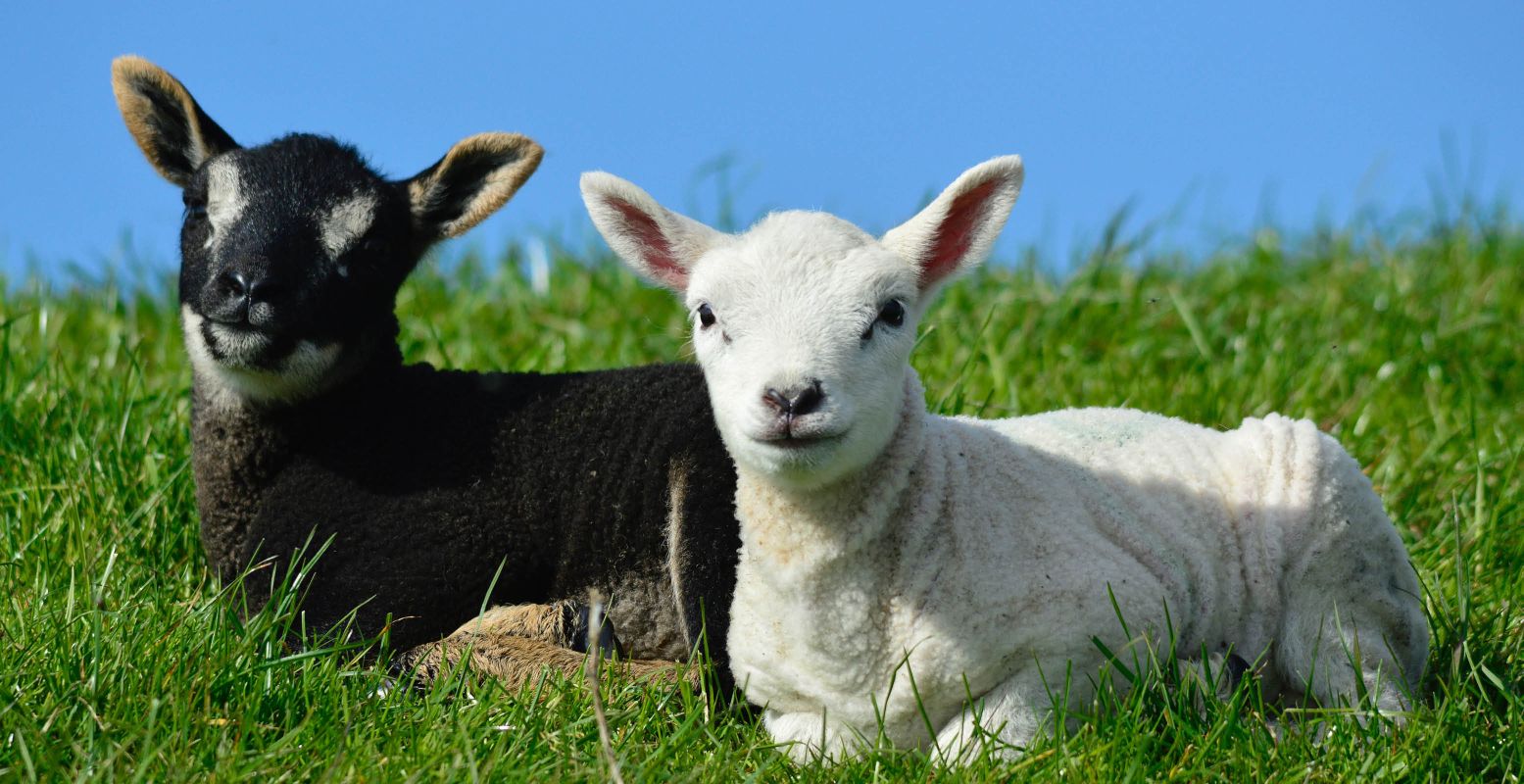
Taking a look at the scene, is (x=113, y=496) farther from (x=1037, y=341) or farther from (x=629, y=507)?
(x=1037, y=341)

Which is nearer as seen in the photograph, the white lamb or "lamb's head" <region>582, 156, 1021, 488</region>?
"lamb's head" <region>582, 156, 1021, 488</region>

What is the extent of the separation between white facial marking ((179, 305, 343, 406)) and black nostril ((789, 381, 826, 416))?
210 cm

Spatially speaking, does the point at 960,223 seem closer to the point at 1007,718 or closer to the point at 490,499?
the point at 1007,718

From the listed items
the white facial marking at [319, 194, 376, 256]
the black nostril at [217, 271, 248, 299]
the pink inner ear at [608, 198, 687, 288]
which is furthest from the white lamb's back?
the black nostril at [217, 271, 248, 299]

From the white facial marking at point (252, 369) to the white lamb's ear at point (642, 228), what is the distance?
4.10 ft

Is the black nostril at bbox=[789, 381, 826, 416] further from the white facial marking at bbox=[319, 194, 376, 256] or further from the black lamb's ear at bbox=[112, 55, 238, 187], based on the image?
the black lamb's ear at bbox=[112, 55, 238, 187]

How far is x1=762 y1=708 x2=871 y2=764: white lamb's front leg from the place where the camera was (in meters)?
4.42

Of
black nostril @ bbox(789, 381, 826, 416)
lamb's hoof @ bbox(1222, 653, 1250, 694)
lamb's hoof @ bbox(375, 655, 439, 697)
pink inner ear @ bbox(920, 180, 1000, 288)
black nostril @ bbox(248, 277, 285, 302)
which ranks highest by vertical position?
pink inner ear @ bbox(920, 180, 1000, 288)

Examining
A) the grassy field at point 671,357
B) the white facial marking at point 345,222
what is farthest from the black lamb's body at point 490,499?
the white facial marking at point 345,222

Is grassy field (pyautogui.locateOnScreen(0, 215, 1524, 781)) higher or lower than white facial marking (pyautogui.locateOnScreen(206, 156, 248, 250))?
lower

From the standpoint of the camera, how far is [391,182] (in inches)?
225

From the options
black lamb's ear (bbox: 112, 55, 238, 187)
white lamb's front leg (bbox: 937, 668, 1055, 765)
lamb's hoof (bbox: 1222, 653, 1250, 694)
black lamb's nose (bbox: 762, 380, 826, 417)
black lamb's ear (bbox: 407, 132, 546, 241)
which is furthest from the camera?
black lamb's ear (bbox: 112, 55, 238, 187)

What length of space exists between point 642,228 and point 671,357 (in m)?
3.92

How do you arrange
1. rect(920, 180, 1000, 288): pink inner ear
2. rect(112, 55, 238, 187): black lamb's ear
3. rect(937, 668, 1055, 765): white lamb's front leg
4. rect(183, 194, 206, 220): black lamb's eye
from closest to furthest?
rect(937, 668, 1055, 765): white lamb's front leg < rect(920, 180, 1000, 288): pink inner ear < rect(183, 194, 206, 220): black lamb's eye < rect(112, 55, 238, 187): black lamb's ear
